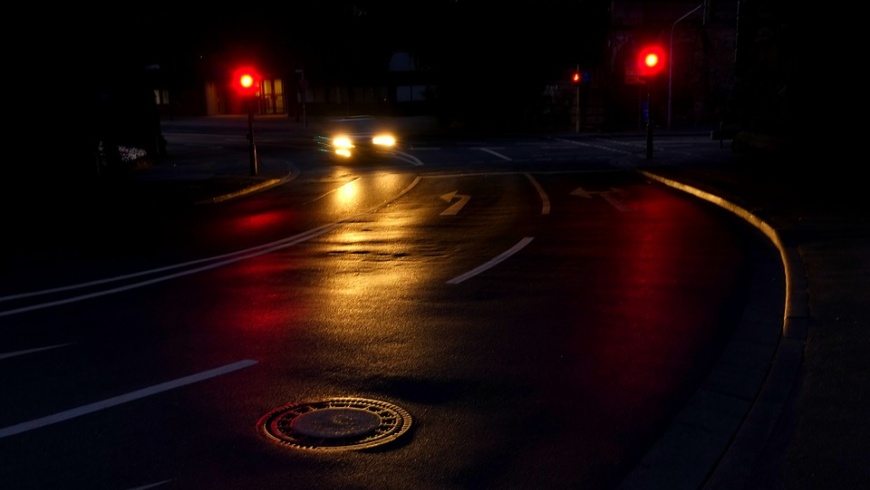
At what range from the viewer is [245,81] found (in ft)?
78.3

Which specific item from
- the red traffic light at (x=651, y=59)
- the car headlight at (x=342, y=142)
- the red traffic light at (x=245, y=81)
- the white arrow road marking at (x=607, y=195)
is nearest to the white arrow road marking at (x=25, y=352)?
the white arrow road marking at (x=607, y=195)

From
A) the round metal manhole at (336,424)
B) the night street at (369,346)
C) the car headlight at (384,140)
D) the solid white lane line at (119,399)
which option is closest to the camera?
the night street at (369,346)

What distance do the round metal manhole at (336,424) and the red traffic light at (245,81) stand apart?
63.7ft

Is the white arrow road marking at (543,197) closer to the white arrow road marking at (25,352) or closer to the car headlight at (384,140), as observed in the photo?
the white arrow road marking at (25,352)

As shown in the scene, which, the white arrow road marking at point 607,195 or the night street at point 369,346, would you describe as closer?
the night street at point 369,346

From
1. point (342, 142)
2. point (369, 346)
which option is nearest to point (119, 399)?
point (369, 346)

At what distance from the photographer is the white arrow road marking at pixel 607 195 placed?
54.0 ft

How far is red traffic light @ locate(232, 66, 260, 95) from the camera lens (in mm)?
23823

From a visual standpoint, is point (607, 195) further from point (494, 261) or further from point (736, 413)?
point (736, 413)

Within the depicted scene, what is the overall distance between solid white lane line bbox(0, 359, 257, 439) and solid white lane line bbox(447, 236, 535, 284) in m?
3.69

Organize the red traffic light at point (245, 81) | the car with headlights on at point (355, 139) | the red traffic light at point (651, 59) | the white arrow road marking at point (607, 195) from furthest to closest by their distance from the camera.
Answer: the car with headlights on at point (355, 139) → the red traffic light at point (651, 59) → the red traffic light at point (245, 81) → the white arrow road marking at point (607, 195)

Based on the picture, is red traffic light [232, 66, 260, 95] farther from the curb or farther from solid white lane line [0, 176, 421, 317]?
the curb

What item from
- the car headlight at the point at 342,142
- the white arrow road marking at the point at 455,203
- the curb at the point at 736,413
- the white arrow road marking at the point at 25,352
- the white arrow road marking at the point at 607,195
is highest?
the car headlight at the point at 342,142

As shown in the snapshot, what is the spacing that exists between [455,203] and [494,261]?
6924mm
